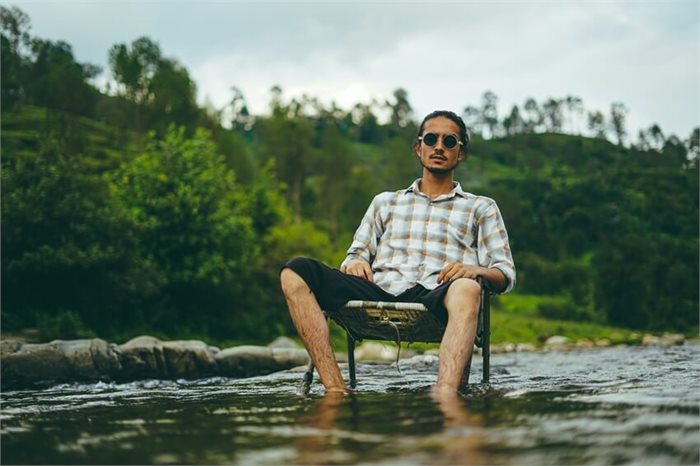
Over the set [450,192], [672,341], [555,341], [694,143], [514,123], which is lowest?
[555,341]

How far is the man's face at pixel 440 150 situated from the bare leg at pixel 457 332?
1.06 meters

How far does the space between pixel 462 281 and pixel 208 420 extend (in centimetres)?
179

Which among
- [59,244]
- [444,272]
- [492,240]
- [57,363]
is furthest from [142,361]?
[59,244]

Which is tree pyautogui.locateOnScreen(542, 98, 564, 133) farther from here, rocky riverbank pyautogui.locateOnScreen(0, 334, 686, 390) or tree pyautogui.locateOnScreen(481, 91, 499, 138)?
rocky riverbank pyautogui.locateOnScreen(0, 334, 686, 390)

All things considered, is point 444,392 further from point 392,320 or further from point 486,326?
point 486,326

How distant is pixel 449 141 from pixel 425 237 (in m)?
0.66

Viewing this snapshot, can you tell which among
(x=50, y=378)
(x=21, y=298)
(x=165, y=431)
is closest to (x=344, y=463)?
(x=165, y=431)

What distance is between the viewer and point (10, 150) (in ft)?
116

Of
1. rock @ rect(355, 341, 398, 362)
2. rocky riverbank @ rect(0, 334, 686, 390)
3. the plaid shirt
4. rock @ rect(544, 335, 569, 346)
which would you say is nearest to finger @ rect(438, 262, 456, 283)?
the plaid shirt

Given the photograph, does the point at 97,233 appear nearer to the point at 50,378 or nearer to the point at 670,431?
the point at 50,378

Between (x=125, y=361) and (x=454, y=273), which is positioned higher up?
(x=454, y=273)

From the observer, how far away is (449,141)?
5434 millimetres

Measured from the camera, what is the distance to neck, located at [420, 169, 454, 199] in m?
5.53

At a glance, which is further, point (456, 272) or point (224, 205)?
point (224, 205)
